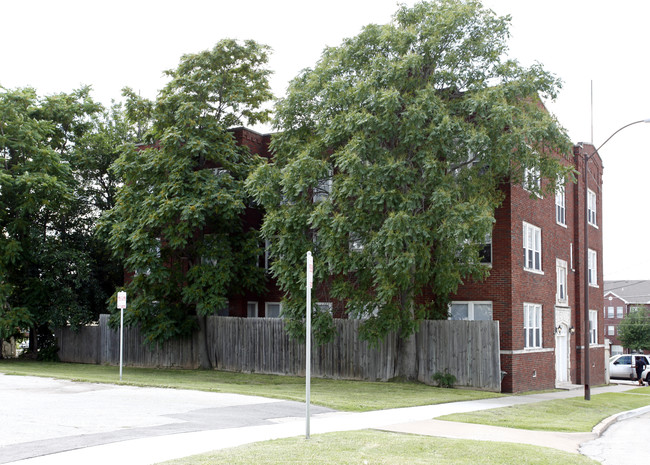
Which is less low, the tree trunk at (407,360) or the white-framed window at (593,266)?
the white-framed window at (593,266)

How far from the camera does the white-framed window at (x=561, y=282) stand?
98.5ft

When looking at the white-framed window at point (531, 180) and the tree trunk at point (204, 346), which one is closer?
the white-framed window at point (531, 180)

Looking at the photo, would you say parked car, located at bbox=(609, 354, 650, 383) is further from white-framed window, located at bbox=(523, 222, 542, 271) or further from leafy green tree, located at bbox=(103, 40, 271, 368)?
leafy green tree, located at bbox=(103, 40, 271, 368)

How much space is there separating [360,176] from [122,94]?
11.9 m

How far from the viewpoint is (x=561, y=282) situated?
3062 centimetres

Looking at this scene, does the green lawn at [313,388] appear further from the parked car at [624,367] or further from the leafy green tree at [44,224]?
the parked car at [624,367]

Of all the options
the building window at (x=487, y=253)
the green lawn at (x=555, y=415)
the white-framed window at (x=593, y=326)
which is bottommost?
the green lawn at (x=555, y=415)

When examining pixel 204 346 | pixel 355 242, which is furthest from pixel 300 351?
pixel 355 242

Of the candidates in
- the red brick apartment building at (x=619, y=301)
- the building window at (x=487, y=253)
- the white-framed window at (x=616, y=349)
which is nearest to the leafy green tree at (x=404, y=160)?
the building window at (x=487, y=253)

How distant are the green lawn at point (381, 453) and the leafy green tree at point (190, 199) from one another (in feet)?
51.8

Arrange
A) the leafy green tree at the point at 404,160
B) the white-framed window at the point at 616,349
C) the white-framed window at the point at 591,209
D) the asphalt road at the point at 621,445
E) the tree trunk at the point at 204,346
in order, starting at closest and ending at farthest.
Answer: the asphalt road at the point at 621,445, the leafy green tree at the point at 404,160, the tree trunk at the point at 204,346, the white-framed window at the point at 591,209, the white-framed window at the point at 616,349

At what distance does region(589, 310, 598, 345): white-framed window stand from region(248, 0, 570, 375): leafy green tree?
14413mm

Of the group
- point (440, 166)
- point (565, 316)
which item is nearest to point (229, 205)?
point (440, 166)

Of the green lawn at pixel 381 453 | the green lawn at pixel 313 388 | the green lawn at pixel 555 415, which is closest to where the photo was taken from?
the green lawn at pixel 381 453
